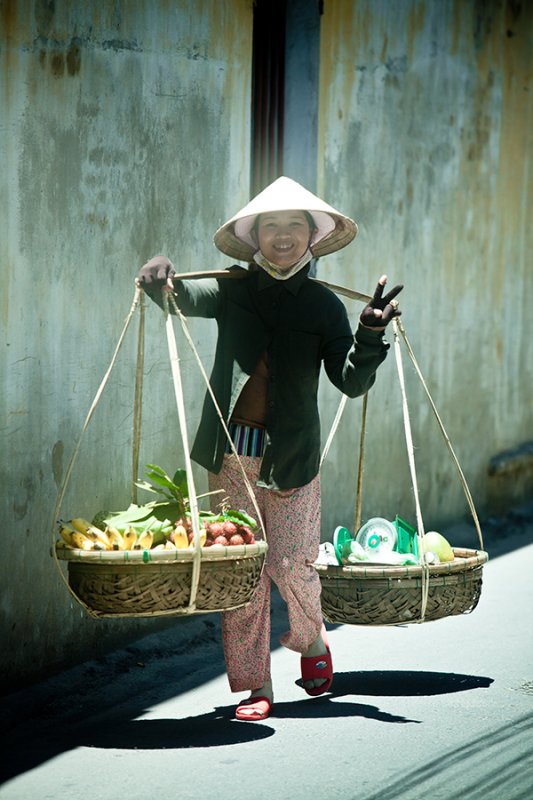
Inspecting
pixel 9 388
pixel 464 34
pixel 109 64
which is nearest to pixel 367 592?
pixel 9 388

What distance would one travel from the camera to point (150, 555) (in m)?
4.32

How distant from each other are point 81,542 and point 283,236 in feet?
4.23

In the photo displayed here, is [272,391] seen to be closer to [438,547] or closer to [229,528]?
[229,528]

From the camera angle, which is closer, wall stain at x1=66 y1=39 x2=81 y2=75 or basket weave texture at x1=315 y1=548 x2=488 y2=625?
basket weave texture at x1=315 y1=548 x2=488 y2=625

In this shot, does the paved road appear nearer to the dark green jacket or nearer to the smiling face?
the dark green jacket

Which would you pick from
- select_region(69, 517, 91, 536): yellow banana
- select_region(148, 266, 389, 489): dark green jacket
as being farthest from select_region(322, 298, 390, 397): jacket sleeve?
select_region(69, 517, 91, 536): yellow banana

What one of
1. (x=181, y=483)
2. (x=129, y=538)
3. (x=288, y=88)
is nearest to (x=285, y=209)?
(x=181, y=483)

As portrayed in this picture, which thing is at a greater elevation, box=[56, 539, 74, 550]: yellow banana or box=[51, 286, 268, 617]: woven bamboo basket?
box=[56, 539, 74, 550]: yellow banana

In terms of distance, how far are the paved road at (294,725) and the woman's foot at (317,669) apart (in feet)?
0.18

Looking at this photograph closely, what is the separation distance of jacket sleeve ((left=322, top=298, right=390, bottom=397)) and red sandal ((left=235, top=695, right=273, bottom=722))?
1.12m

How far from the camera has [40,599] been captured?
536cm

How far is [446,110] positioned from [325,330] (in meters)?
4.05

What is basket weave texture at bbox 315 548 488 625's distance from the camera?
16.9ft

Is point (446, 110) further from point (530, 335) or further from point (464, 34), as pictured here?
point (530, 335)
